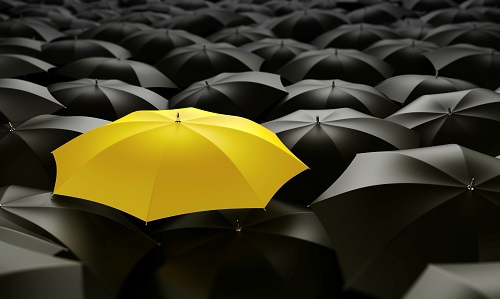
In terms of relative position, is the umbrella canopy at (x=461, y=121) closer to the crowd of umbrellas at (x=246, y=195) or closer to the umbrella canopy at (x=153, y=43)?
the crowd of umbrellas at (x=246, y=195)

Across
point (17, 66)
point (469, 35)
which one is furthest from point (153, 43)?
point (469, 35)

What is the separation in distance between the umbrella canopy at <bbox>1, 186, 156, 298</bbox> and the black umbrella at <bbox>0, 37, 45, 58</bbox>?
4.35m

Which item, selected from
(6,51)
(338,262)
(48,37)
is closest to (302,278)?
(338,262)

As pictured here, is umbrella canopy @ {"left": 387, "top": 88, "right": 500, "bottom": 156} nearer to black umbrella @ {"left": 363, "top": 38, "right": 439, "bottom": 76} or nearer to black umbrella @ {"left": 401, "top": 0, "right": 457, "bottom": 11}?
black umbrella @ {"left": 363, "top": 38, "right": 439, "bottom": 76}

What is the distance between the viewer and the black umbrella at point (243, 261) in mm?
2859

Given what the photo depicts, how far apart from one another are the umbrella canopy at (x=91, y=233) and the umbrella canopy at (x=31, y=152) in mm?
615

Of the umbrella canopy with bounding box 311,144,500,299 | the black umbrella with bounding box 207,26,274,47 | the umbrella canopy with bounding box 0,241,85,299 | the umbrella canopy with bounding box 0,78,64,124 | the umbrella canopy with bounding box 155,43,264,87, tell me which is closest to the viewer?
the umbrella canopy with bounding box 0,241,85,299

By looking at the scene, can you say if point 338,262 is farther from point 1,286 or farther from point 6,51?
point 6,51

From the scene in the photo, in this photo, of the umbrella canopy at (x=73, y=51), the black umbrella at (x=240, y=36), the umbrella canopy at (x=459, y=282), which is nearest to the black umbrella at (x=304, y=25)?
the black umbrella at (x=240, y=36)

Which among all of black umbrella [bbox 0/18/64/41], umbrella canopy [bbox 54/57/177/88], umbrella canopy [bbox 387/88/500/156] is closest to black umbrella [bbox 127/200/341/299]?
umbrella canopy [bbox 387/88/500/156]

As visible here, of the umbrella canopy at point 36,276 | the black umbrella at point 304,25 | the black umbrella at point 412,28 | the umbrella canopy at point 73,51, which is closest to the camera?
the umbrella canopy at point 36,276

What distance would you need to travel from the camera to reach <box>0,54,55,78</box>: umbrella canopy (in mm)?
5918

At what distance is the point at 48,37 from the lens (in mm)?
8539

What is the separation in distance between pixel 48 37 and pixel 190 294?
22.3 ft
